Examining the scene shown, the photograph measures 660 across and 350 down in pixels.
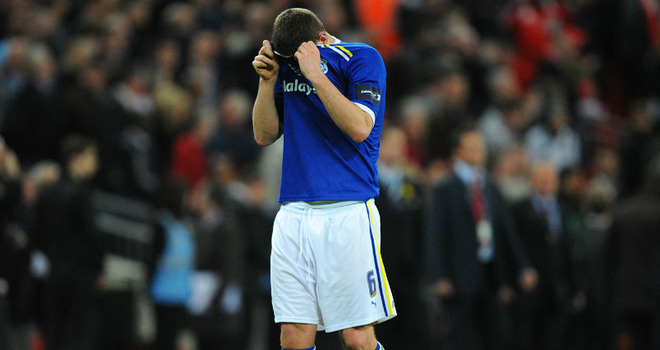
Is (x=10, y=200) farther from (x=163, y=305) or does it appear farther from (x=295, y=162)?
(x=295, y=162)

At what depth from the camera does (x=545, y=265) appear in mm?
11844

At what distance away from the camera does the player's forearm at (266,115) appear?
5555 millimetres

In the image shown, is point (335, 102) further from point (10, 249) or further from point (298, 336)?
point (10, 249)

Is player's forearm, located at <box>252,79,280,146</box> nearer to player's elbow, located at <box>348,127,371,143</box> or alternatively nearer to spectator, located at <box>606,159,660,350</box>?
player's elbow, located at <box>348,127,371,143</box>

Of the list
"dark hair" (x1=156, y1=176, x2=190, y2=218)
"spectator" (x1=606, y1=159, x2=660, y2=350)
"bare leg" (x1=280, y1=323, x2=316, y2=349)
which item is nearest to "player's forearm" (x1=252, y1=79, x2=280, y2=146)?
"bare leg" (x1=280, y1=323, x2=316, y2=349)

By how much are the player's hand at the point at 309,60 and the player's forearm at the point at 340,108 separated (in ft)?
0.11

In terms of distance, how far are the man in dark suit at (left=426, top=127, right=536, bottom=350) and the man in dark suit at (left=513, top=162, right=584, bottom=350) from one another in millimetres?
1202

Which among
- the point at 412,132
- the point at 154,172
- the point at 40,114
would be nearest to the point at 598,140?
the point at 412,132

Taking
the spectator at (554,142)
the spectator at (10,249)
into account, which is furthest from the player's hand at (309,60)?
the spectator at (554,142)

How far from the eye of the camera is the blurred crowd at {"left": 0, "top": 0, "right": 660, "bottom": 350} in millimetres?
10117

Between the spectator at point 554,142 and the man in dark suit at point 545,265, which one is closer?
the man in dark suit at point 545,265

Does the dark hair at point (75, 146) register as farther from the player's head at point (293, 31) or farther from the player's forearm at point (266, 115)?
the player's head at point (293, 31)

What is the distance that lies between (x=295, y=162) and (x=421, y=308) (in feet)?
19.8

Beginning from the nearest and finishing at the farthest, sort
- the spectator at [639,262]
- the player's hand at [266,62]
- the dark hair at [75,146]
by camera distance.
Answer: the player's hand at [266,62]
the dark hair at [75,146]
the spectator at [639,262]
